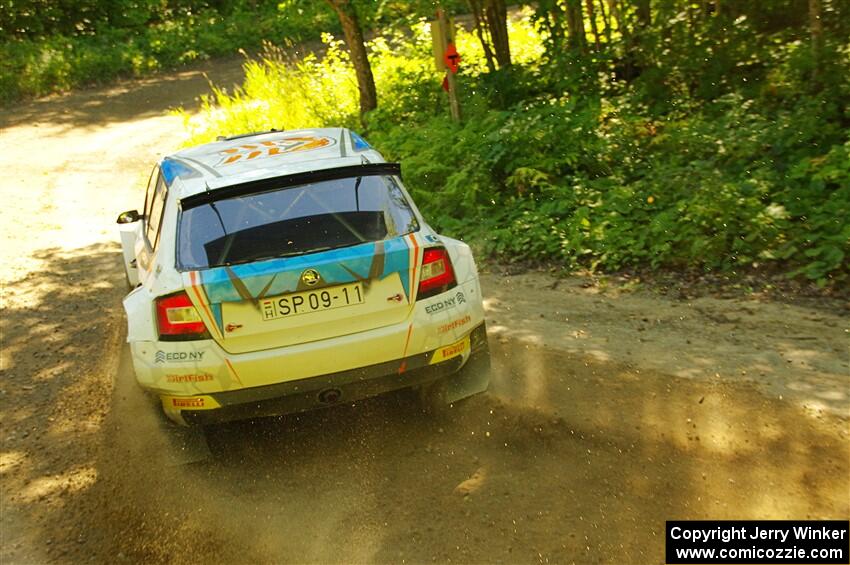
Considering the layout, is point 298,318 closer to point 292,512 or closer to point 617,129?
point 292,512

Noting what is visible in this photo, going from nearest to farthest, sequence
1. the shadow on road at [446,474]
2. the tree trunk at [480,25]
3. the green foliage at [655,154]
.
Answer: the shadow on road at [446,474] < the green foliage at [655,154] < the tree trunk at [480,25]

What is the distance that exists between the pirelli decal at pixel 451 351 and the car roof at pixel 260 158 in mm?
1233

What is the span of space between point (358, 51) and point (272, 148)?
922cm

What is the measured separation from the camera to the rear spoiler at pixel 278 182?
5.09 m

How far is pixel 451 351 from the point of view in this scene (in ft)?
16.6

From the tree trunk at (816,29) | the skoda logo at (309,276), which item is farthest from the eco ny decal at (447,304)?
the tree trunk at (816,29)

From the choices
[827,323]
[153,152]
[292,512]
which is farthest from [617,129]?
[153,152]

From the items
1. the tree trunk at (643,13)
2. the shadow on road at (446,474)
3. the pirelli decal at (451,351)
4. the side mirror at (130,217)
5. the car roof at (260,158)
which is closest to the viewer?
the shadow on road at (446,474)

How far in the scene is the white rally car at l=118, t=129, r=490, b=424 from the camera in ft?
15.4

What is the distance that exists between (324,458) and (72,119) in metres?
20.5

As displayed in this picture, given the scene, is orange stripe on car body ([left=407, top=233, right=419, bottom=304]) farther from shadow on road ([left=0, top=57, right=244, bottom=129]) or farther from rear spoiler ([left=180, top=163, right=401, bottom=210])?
shadow on road ([left=0, top=57, right=244, bottom=129])

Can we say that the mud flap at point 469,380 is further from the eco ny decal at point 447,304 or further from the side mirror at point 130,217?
the side mirror at point 130,217

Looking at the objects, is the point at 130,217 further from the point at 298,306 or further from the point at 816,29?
the point at 816,29

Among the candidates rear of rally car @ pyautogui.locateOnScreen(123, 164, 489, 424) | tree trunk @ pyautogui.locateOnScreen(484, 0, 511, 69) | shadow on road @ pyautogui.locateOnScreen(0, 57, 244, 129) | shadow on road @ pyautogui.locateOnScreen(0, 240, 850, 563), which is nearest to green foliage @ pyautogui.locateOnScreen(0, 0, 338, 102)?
shadow on road @ pyautogui.locateOnScreen(0, 57, 244, 129)
